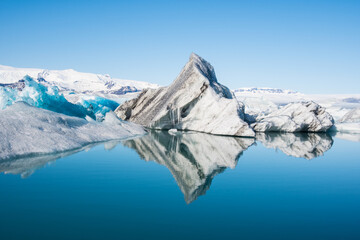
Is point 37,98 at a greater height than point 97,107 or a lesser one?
greater

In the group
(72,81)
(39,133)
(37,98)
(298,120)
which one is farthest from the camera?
(72,81)

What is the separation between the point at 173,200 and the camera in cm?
323

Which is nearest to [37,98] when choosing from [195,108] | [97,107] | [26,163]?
[195,108]

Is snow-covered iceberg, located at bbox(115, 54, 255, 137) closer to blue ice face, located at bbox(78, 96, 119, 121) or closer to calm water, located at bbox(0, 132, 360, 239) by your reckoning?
blue ice face, located at bbox(78, 96, 119, 121)

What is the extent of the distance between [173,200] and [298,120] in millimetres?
12493

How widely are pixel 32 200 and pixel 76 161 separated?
87.2 inches

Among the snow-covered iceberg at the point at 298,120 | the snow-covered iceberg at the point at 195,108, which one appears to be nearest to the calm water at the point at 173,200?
the snow-covered iceberg at the point at 195,108

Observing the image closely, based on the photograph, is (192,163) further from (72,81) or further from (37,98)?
(72,81)

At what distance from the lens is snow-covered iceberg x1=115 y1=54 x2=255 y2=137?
37.1ft

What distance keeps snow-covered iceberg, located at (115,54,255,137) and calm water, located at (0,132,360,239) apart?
18.9ft

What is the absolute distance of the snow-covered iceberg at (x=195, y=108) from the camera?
11.3 meters

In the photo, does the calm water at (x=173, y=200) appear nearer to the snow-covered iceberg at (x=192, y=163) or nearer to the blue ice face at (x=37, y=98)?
the snow-covered iceberg at (x=192, y=163)

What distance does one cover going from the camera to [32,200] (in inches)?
122

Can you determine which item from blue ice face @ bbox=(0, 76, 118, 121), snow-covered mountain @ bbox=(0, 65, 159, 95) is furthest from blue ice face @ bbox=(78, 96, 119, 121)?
snow-covered mountain @ bbox=(0, 65, 159, 95)
